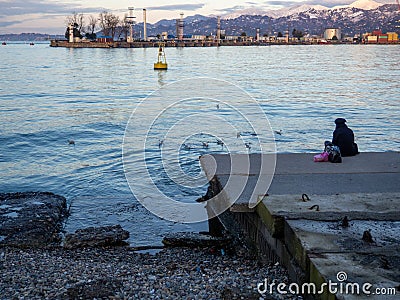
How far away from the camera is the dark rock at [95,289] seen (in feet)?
19.2

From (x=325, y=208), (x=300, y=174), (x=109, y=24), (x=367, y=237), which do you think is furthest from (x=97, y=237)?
(x=109, y=24)

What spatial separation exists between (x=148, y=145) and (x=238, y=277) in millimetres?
12467

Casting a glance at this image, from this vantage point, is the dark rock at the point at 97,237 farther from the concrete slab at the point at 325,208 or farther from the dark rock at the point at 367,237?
the dark rock at the point at 367,237

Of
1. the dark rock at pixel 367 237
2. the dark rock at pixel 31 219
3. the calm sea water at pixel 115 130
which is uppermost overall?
the dark rock at pixel 367 237

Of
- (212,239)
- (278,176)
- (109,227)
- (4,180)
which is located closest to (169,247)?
(212,239)

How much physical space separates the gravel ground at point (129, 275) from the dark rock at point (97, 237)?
0.33m

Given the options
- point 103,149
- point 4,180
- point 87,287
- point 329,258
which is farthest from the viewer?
point 103,149

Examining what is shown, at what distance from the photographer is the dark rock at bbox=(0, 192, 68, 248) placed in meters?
8.68

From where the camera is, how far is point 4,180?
14.3 metres

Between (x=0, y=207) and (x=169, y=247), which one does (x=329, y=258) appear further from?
(x=0, y=207)

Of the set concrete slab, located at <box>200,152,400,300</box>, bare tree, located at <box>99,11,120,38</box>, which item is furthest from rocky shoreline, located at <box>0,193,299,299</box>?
bare tree, located at <box>99,11,120,38</box>

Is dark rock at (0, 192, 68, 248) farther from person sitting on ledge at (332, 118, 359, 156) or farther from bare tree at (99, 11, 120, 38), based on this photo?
bare tree at (99, 11, 120, 38)

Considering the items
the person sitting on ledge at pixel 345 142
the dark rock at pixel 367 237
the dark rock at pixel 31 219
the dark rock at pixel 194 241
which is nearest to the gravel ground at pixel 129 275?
the dark rock at pixel 194 241

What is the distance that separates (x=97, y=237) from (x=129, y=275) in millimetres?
2277
